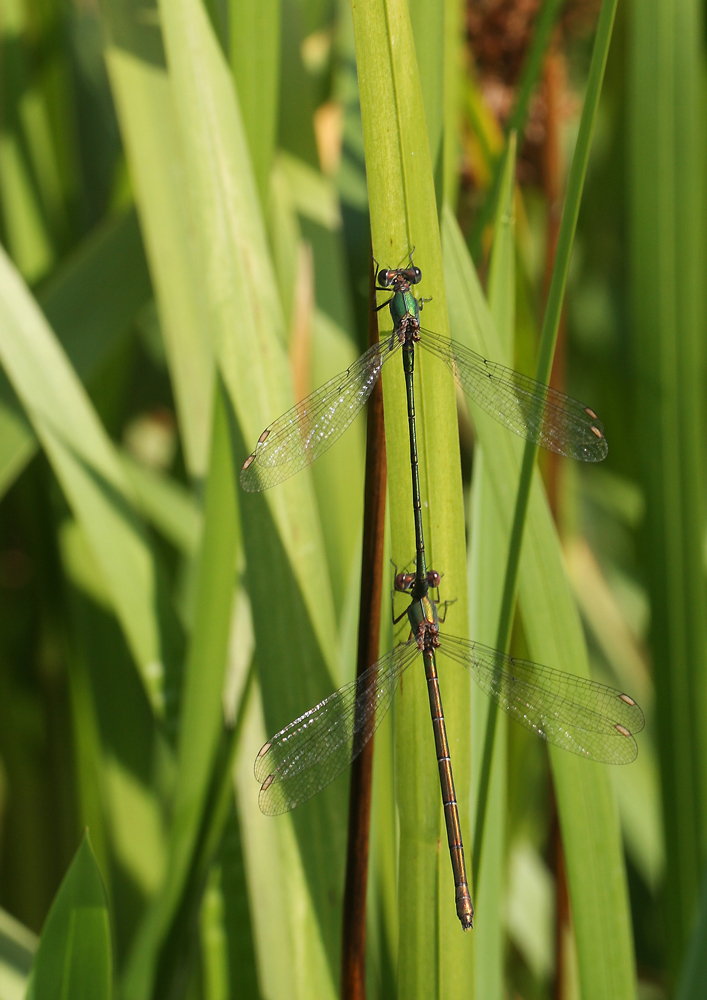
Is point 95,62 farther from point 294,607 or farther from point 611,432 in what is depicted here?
point 294,607

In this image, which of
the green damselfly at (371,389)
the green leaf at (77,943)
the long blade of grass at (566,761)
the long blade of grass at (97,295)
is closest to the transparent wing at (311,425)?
the green damselfly at (371,389)

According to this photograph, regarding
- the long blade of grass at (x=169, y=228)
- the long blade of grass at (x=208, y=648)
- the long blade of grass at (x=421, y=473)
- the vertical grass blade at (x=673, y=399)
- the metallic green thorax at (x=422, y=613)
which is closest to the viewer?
the long blade of grass at (x=421, y=473)

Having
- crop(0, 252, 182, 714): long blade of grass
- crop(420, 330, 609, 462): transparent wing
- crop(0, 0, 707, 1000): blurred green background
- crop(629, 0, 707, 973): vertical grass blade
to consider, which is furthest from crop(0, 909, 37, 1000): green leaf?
crop(629, 0, 707, 973): vertical grass blade

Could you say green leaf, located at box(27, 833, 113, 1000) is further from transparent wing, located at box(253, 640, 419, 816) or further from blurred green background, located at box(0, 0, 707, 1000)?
transparent wing, located at box(253, 640, 419, 816)

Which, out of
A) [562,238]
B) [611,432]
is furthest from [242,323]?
[611,432]

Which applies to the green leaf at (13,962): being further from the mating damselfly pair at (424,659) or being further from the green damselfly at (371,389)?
the green damselfly at (371,389)
